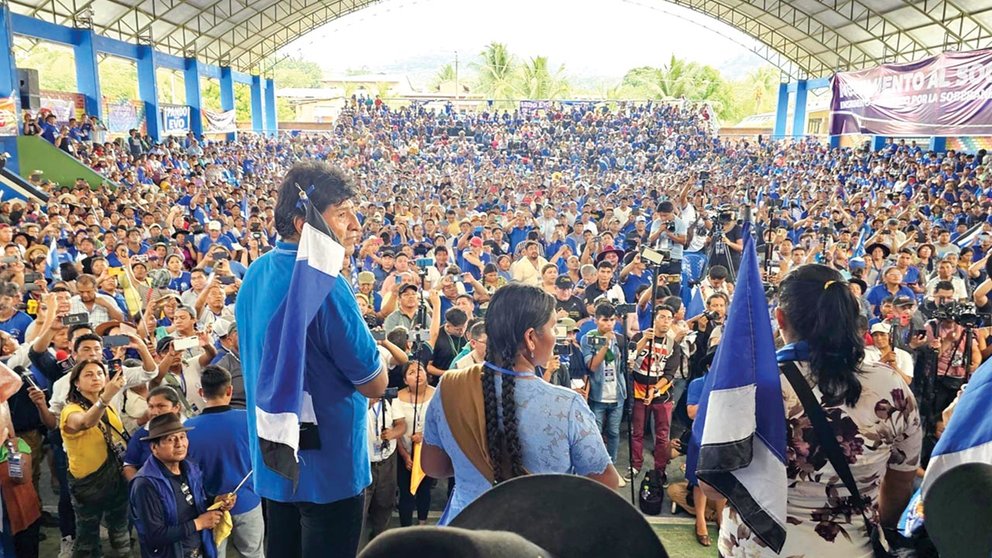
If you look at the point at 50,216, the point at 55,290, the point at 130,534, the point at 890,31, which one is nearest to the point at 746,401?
the point at 130,534

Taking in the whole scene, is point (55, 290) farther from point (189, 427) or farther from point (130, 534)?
point (189, 427)

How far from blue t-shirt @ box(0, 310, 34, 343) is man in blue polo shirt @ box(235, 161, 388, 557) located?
4.17 metres

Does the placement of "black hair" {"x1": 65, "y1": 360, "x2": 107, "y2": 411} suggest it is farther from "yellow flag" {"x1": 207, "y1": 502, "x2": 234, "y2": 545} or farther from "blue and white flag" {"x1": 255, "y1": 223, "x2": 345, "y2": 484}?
"blue and white flag" {"x1": 255, "y1": 223, "x2": 345, "y2": 484}

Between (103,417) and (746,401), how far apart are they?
344 centimetres

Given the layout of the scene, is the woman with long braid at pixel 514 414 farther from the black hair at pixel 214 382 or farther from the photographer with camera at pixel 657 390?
the photographer with camera at pixel 657 390

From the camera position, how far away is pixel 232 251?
8.82 metres

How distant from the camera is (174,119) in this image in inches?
936

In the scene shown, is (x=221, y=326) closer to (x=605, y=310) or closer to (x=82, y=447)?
(x=82, y=447)

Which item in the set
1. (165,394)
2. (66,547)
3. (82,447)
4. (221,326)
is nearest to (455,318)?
(221,326)

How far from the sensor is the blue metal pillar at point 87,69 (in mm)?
19172

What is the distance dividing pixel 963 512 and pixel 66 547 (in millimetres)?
4510

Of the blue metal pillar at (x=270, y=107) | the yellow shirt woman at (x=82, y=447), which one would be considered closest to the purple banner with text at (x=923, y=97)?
the yellow shirt woman at (x=82, y=447)

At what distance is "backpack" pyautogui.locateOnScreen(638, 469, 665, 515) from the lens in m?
4.73

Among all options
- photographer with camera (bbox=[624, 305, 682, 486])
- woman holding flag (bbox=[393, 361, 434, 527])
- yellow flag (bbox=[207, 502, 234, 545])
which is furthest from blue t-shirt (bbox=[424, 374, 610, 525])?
photographer with camera (bbox=[624, 305, 682, 486])
